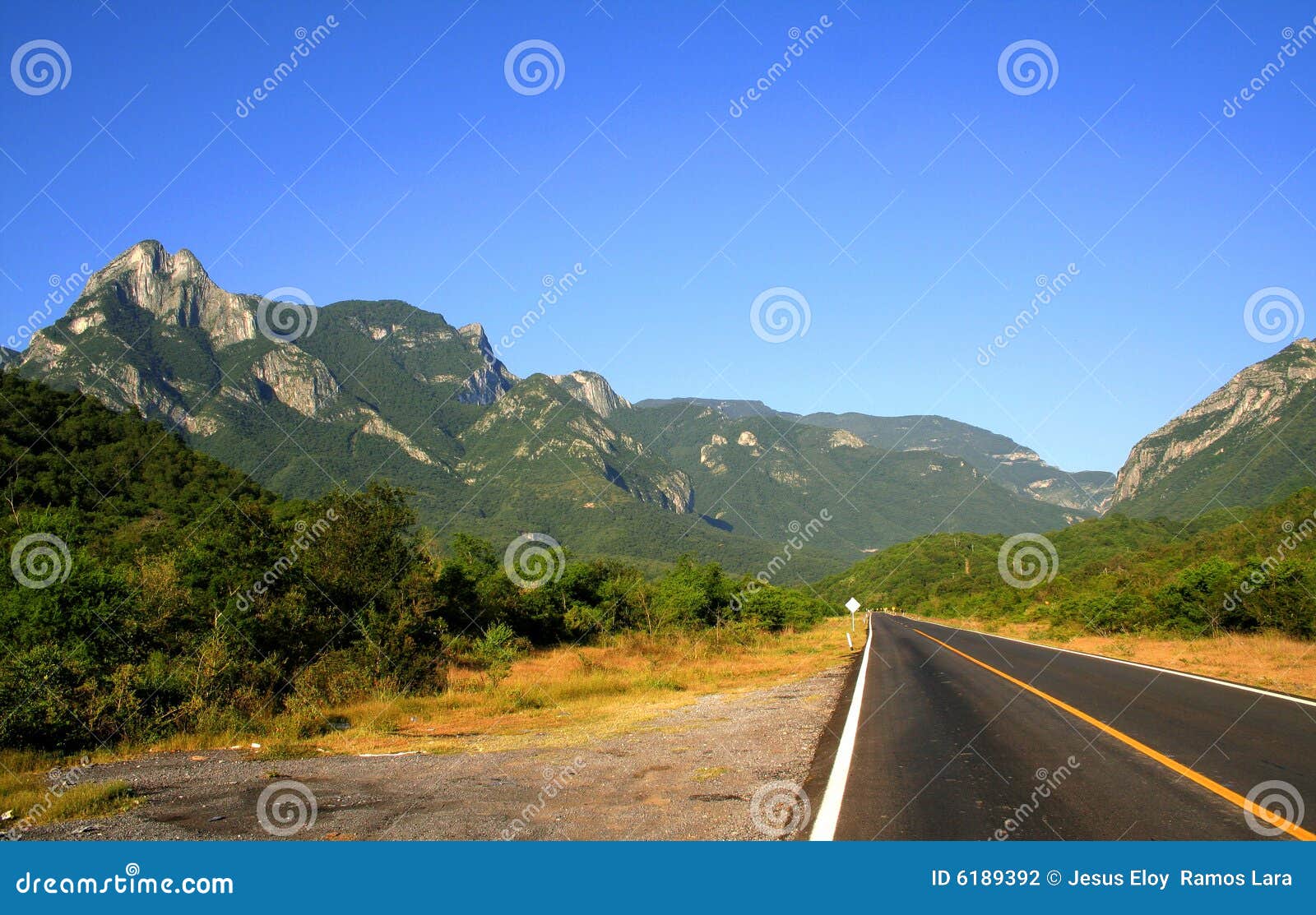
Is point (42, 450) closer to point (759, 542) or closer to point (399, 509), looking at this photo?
point (399, 509)

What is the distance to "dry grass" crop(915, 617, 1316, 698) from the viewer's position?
14.8 m

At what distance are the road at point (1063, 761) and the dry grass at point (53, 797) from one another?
21.8 feet

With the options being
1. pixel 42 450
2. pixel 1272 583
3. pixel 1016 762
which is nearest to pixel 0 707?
pixel 1016 762

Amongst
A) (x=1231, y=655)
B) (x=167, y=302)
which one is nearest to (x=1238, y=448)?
(x=1231, y=655)

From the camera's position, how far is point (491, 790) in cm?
784

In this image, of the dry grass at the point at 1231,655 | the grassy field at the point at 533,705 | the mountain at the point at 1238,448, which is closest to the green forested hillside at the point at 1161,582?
the dry grass at the point at 1231,655

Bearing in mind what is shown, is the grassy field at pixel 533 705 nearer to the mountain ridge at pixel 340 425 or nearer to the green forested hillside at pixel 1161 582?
the green forested hillside at pixel 1161 582

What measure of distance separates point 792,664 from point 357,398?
174757 mm

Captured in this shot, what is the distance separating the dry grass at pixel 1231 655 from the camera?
1482 centimetres

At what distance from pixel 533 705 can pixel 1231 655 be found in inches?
715

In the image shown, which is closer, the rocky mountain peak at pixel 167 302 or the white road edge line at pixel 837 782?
the white road edge line at pixel 837 782

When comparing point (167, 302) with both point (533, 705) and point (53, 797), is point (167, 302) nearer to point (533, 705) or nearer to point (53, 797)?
point (533, 705)

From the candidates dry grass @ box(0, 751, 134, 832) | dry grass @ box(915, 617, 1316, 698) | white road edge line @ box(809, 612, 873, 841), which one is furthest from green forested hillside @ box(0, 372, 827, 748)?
dry grass @ box(915, 617, 1316, 698)

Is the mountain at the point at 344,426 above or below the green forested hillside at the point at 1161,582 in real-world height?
above
